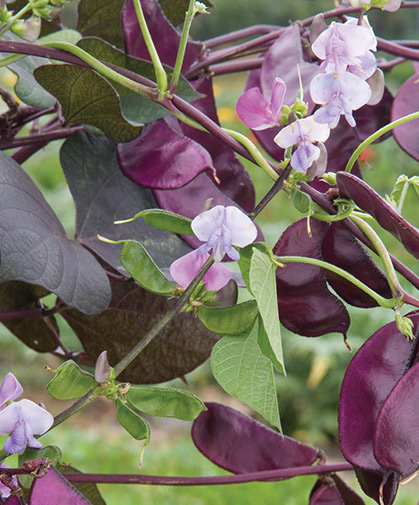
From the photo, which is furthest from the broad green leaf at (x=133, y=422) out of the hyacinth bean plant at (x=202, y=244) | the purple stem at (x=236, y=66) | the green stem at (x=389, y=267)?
the purple stem at (x=236, y=66)

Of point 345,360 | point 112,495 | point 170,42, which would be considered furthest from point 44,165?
point 170,42

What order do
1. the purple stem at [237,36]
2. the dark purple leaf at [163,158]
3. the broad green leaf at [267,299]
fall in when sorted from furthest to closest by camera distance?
the purple stem at [237,36], the dark purple leaf at [163,158], the broad green leaf at [267,299]

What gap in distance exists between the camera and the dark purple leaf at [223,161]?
0.38 meters

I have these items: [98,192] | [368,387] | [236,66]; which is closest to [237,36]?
[236,66]

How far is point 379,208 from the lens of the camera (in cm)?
24

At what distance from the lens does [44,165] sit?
3.74 metres

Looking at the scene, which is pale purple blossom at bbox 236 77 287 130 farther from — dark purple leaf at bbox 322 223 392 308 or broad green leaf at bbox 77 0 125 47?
broad green leaf at bbox 77 0 125 47

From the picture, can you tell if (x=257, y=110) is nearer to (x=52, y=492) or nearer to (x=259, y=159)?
(x=259, y=159)

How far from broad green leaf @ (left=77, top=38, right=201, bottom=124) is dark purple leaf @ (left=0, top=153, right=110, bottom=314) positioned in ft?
0.20

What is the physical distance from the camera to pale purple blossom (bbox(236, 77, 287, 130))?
275 millimetres

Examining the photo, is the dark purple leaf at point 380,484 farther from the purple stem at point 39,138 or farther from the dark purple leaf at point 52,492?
the purple stem at point 39,138

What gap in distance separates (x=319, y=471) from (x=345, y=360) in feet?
7.63

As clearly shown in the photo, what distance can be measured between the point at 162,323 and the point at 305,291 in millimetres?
71

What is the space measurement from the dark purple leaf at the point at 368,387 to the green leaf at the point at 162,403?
6cm
